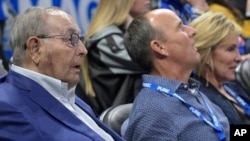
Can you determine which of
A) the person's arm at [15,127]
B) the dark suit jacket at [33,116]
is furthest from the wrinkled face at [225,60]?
the person's arm at [15,127]

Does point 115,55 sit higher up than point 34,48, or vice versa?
point 34,48

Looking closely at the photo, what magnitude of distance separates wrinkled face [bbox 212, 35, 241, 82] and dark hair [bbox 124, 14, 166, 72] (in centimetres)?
66

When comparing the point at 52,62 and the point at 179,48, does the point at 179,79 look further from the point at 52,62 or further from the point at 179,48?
the point at 52,62

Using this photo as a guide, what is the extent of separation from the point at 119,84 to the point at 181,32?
3.35ft

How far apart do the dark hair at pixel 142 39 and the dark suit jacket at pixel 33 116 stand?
1.96 feet

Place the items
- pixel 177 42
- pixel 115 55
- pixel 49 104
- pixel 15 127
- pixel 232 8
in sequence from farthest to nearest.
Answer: pixel 232 8, pixel 115 55, pixel 177 42, pixel 49 104, pixel 15 127

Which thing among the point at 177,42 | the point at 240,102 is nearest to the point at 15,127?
the point at 177,42

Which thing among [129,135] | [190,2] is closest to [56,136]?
[129,135]

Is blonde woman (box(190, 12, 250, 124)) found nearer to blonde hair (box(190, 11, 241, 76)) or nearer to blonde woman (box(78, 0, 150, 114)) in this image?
blonde hair (box(190, 11, 241, 76))

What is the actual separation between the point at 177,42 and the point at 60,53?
0.67 meters

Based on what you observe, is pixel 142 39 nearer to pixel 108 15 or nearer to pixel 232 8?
pixel 108 15

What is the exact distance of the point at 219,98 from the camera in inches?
139

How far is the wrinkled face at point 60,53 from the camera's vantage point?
255 centimetres

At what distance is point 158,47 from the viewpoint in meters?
3.02
